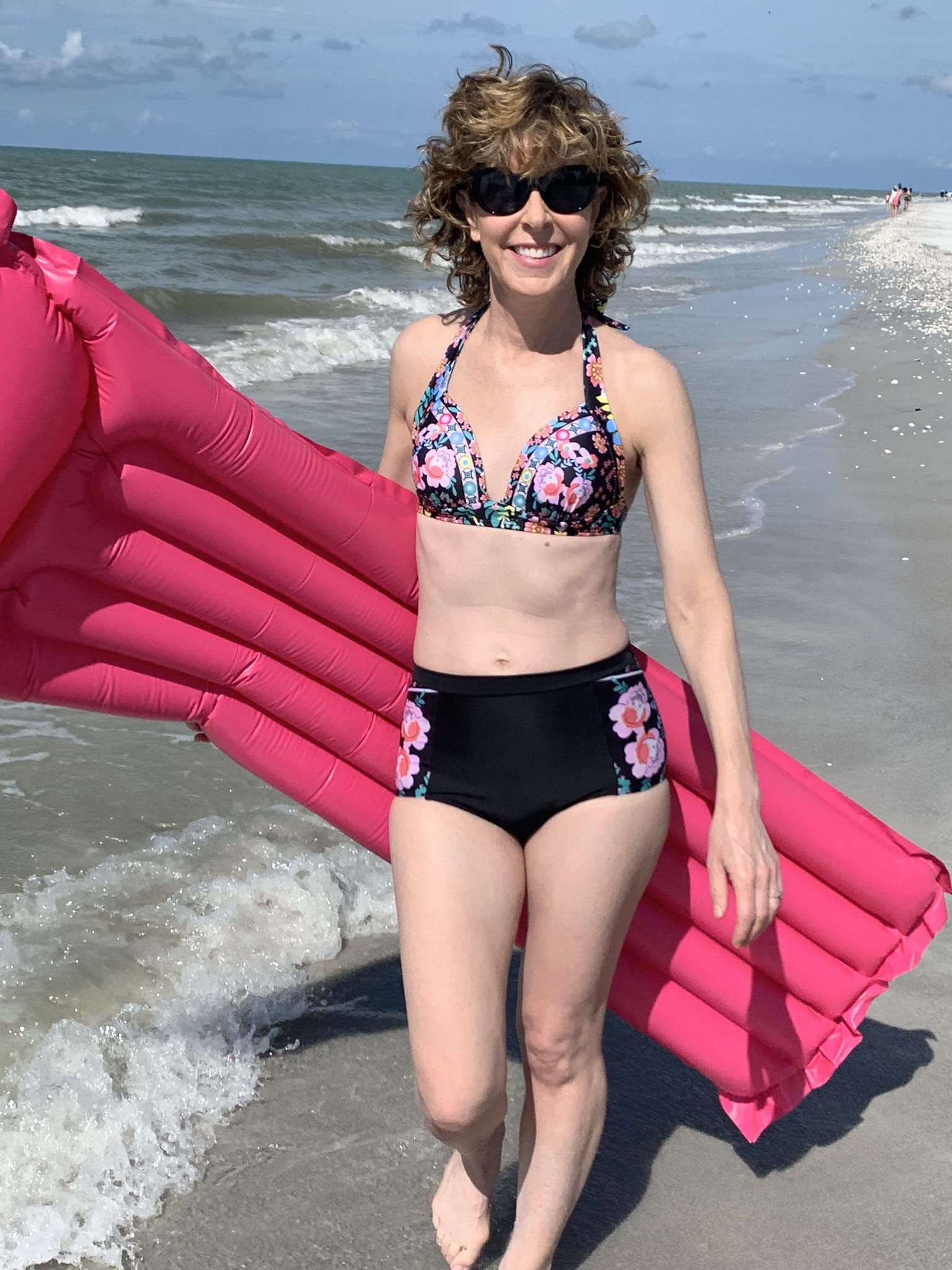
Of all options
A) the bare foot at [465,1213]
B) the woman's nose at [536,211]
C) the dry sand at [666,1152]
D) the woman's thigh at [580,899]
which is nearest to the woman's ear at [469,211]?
the woman's nose at [536,211]

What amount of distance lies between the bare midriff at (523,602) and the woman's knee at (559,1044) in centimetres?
58

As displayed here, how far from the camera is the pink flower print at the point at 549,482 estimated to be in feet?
7.06

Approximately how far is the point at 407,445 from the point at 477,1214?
4.60 ft

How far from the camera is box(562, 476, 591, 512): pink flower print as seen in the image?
2.16 meters

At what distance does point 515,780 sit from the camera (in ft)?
7.04

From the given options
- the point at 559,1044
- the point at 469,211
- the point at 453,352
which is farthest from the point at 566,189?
the point at 559,1044

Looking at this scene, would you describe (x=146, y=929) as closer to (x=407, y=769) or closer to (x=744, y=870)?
(x=407, y=769)

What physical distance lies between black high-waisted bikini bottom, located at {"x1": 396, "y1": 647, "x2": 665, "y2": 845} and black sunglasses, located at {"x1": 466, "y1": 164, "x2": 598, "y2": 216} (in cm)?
74

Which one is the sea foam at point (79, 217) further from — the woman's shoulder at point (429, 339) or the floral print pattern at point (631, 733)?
the floral print pattern at point (631, 733)

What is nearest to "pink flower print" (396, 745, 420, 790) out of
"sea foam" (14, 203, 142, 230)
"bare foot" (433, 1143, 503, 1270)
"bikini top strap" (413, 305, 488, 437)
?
"bikini top strap" (413, 305, 488, 437)

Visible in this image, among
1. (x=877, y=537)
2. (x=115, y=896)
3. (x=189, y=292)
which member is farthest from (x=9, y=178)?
(x=115, y=896)

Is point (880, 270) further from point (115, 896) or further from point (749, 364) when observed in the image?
point (115, 896)

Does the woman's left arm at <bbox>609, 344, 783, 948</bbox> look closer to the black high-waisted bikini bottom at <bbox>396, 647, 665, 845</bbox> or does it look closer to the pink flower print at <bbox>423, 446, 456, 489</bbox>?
the black high-waisted bikini bottom at <bbox>396, 647, 665, 845</bbox>

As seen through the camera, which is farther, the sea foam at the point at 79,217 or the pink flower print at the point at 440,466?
the sea foam at the point at 79,217
